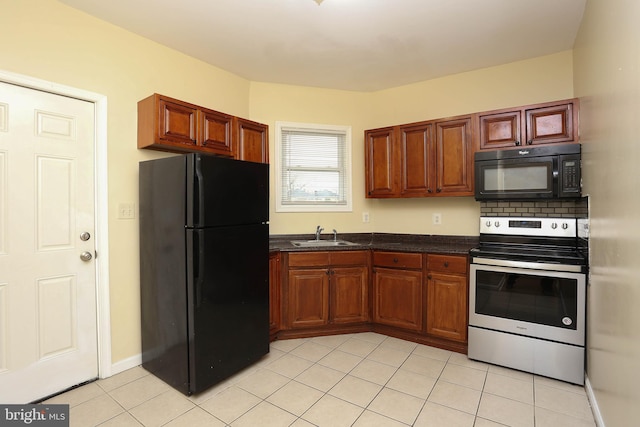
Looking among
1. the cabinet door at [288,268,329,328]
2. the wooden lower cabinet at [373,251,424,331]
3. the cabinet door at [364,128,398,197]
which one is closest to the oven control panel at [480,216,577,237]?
the wooden lower cabinet at [373,251,424,331]

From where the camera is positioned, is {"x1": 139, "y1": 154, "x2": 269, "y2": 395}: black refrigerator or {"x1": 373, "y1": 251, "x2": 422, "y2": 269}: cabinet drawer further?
{"x1": 373, "y1": 251, "x2": 422, "y2": 269}: cabinet drawer

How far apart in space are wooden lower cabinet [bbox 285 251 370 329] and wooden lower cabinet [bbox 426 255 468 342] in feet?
2.04

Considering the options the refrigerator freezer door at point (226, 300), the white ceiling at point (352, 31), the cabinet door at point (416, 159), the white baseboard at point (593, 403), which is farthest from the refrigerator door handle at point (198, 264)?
the white baseboard at point (593, 403)

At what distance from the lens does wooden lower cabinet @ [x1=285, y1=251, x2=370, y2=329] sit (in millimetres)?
3023

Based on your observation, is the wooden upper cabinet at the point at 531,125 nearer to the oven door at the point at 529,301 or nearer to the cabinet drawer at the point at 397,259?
the oven door at the point at 529,301

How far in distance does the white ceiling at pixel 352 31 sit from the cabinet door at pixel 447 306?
79.2 inches

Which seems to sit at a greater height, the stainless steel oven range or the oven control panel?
the oven control panel

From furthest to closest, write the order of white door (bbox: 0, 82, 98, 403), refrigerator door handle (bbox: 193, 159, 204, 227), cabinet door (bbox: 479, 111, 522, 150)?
1. cabinet door (bbox: 479, 111, 522, 150)
2. refrigerator door handle (bbox: 193, 159, 204, 227)
3. white door (bbox: 0, 82, 98, 403)

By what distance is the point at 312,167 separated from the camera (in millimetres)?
3668

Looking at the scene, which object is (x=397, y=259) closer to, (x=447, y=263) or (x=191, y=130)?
(x=447, y=263)

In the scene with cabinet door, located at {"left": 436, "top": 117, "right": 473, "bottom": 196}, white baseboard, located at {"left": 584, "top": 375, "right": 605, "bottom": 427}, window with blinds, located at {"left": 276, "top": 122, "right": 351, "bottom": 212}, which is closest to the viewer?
white baseboard, located at {"left": 584, "top": 375, "right": 605, "bottom": 427}

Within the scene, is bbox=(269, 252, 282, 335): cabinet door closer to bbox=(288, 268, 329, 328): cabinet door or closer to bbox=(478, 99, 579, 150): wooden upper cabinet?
bbox=(288, 268, 329, 328): cabinet door

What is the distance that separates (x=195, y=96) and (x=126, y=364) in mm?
2351

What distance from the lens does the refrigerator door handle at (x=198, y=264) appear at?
208 cm
